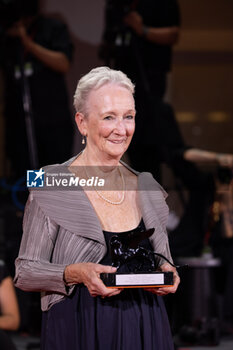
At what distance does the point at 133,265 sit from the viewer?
129cm

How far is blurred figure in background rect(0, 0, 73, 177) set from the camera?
3133 mm

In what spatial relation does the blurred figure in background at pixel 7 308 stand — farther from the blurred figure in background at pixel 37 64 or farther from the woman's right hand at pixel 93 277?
the woman's right hand at pixel 93 277

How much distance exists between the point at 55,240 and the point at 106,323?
0.21 m

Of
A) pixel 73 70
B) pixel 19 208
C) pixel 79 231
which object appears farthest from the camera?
pixel 19 208

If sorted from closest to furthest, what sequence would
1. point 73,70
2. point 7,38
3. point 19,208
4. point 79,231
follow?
point 79,231, point 73,70, point 7,38, point 19,208

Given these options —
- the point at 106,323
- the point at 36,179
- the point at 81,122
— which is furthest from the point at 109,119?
the point at 106,323

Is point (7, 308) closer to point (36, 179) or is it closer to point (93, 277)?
point (36, 179)

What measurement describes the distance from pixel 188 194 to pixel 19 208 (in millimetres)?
949

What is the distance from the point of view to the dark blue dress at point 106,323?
128 centimetres

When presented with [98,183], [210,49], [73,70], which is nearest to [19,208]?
[73,70]

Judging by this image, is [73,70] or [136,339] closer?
[136,339]

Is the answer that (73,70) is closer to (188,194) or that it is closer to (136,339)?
(188,194)

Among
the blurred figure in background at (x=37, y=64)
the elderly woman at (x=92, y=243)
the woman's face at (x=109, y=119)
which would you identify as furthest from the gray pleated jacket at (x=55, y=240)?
the blurred figure in background at (x=37, y=64)

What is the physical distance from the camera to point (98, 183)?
135 centimetres
